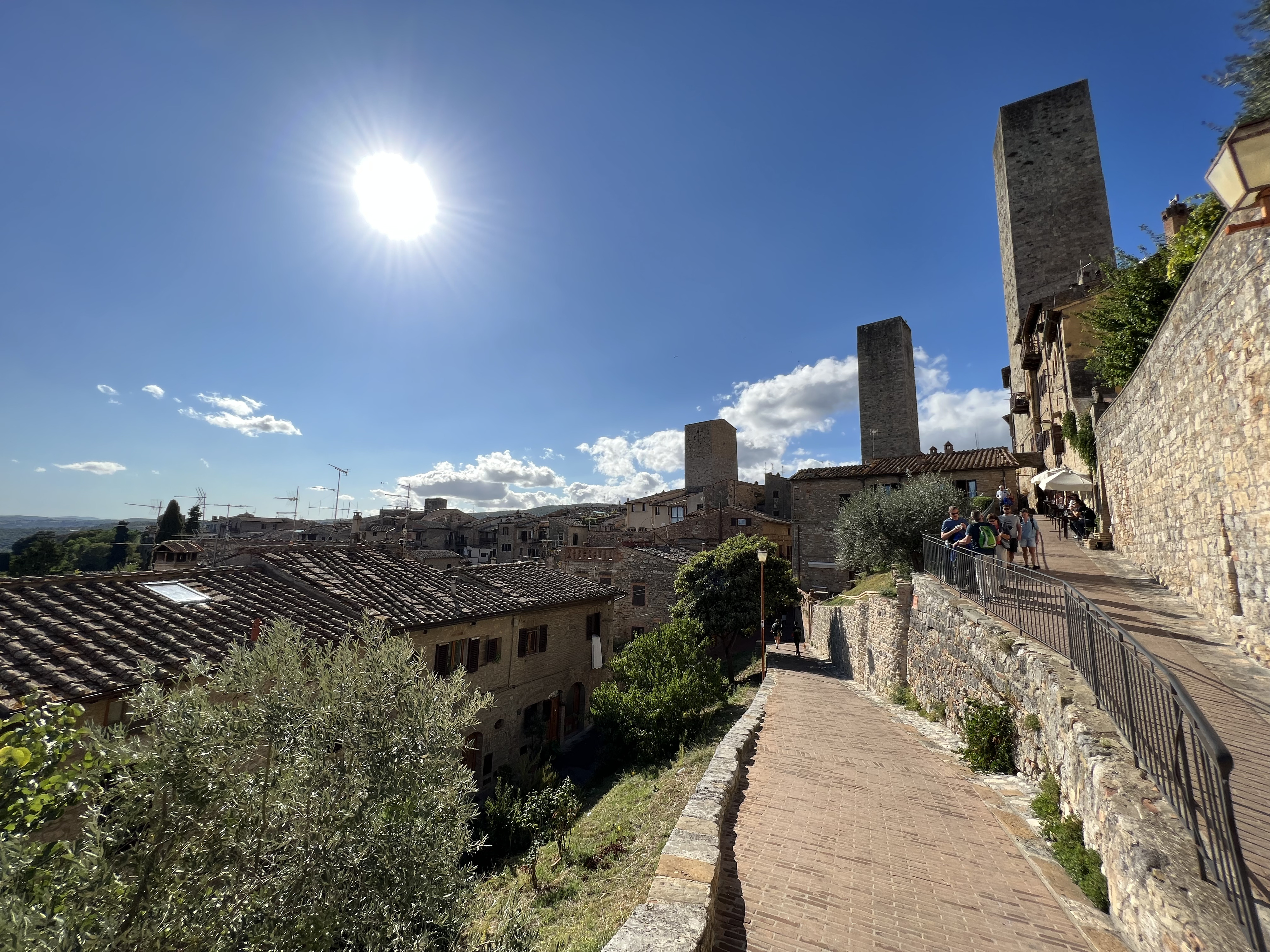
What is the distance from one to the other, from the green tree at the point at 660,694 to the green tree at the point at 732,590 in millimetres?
4885

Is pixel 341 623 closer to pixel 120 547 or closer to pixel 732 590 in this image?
pixel 732 590

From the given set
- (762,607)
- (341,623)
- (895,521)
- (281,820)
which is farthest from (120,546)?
(281,820)

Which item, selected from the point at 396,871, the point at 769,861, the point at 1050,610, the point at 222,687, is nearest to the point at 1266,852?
the point at 769,861

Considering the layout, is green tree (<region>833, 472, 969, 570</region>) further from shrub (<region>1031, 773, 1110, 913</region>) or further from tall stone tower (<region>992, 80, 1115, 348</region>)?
tall stone tower (<region>992, 80, 1115, 348</region>)

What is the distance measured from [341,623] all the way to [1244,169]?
13136 millimetres

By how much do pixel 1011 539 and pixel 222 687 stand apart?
14859 mm

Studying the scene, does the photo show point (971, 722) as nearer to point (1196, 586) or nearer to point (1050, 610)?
point (1050, 610)

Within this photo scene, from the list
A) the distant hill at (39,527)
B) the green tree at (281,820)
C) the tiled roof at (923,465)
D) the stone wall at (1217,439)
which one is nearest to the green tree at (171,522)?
the distant hill at (39,527)

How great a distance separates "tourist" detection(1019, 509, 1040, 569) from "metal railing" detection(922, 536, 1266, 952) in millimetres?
4630

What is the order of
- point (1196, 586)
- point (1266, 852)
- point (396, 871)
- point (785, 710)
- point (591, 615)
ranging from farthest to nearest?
point (591, 615) < point (785, 710) < point (1196, 586) < point (396, 871) < point (1266, 852)

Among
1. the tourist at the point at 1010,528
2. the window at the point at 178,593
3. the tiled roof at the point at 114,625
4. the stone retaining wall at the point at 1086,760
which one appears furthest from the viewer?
the tourist at the point at 1010,528

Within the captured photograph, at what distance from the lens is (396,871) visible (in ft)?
11.5

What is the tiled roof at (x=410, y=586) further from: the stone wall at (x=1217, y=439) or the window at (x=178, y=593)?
the stone wall at (x=1217, y=439)

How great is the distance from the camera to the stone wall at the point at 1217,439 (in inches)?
216
